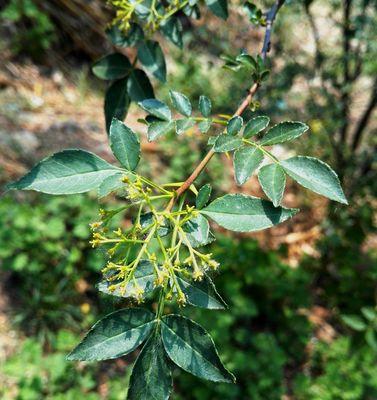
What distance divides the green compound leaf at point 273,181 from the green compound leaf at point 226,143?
0.05 metres

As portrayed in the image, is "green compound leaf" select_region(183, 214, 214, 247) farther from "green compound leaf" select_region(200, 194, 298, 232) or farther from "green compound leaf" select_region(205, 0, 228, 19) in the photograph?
"green compound leaf" select_region(205, 0, 228, 19)

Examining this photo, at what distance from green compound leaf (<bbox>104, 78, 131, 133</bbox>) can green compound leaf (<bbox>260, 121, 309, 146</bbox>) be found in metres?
0.34

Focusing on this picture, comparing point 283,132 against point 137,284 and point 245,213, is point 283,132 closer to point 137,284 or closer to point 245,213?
point 245,213

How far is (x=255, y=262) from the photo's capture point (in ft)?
9.72

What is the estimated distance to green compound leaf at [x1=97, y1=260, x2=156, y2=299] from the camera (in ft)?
2.14

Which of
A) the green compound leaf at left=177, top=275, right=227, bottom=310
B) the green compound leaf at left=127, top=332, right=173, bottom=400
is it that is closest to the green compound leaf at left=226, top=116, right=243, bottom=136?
the green compound leaf at left=177, top=275, right=227, bottom=310

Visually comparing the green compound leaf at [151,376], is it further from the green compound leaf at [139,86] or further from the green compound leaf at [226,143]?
the green compound leaf at [139,86]

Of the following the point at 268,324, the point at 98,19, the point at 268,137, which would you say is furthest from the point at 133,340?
the point at 98,19

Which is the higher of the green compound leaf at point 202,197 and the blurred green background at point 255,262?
the green compound leaf at point 202,197

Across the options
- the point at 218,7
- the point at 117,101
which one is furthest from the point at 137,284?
the point at 218,7

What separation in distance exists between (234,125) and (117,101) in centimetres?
33

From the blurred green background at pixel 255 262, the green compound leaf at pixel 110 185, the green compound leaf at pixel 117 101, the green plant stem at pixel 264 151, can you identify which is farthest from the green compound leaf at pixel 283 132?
the blurred green background at pixel 255 262

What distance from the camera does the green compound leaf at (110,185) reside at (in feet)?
2.18

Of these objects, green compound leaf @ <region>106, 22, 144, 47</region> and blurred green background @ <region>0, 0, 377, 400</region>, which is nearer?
green compound leaf @ <region>106, 22, 144, 47</region>
